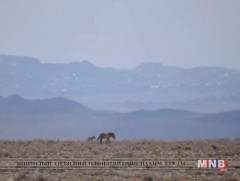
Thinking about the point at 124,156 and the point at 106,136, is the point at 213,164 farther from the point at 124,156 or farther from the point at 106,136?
the point at 106,136

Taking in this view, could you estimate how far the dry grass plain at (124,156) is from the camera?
28938 millimetres

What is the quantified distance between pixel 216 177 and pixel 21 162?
10729 mm

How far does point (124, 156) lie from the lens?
121ft

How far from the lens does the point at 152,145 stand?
150 ft

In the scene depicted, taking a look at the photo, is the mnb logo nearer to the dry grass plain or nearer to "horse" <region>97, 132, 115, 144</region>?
the dry grass plain

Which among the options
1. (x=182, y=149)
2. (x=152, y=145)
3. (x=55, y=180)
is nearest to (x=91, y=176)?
(x=55, y=180)

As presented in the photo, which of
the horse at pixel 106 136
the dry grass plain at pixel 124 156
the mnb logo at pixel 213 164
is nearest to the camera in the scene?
the dry grass plain at pixel 124 156

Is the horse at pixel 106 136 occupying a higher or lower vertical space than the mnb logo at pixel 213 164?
higher

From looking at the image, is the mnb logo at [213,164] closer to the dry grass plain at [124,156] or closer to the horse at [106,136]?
the dry grass plain at [124,156]

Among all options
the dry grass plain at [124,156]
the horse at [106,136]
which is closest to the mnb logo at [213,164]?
the dry grass plain at [124,156]

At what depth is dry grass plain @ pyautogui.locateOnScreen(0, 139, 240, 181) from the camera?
94.9ft

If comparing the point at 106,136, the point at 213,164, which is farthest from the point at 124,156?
the point at 106,136

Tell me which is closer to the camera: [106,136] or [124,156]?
[124,156]

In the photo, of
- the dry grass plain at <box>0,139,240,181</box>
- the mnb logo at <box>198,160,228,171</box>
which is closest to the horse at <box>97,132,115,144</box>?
the dry grass plain at <box>0,139,240,181</box>
